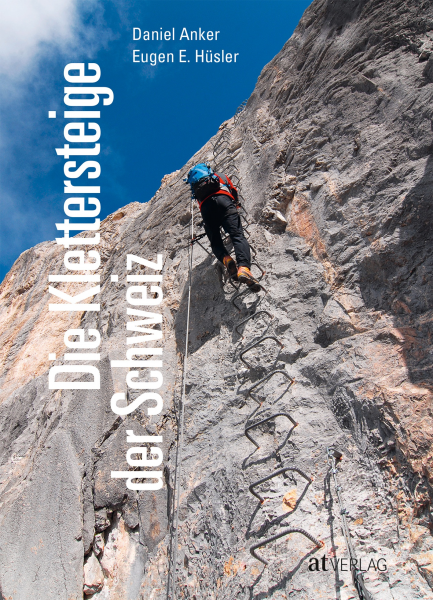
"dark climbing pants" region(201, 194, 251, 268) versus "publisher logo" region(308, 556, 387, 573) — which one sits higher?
"dark climbing pants" region(201, 194, 251, 268)

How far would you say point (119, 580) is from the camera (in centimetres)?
373

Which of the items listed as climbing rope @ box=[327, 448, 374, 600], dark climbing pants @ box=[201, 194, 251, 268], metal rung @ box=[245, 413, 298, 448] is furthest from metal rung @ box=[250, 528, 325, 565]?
dark climbing pants @ box=[201, 194, 251, 268]

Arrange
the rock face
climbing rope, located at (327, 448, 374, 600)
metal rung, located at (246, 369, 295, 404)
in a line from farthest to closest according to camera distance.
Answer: metal rung, located at (246, 369, 295, 404)
the rock face
climbing rope, located at (327, 448, 374, 600)

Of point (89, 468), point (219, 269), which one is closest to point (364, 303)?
point (219, 269)

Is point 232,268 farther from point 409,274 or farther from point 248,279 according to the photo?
point 409,274

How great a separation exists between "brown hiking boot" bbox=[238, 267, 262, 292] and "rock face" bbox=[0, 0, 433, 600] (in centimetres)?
14

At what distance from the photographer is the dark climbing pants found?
5.00m

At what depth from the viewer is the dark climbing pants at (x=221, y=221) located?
5.00 meters

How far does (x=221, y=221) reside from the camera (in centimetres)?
527

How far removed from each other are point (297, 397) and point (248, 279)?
52.9 inches

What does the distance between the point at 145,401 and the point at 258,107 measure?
210 inches

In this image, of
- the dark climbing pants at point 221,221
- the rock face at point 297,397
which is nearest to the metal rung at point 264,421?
the rock face at point 297,397

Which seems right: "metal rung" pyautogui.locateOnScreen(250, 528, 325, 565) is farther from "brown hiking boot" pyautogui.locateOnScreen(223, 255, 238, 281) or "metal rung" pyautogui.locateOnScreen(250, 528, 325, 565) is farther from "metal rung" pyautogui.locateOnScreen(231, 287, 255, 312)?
"brown hiking boot" pyautogui.locateOnScreen(223, 255, 238, 281)

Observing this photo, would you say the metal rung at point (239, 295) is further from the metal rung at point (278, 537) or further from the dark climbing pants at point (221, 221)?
the metal rung at point (278, 537)
